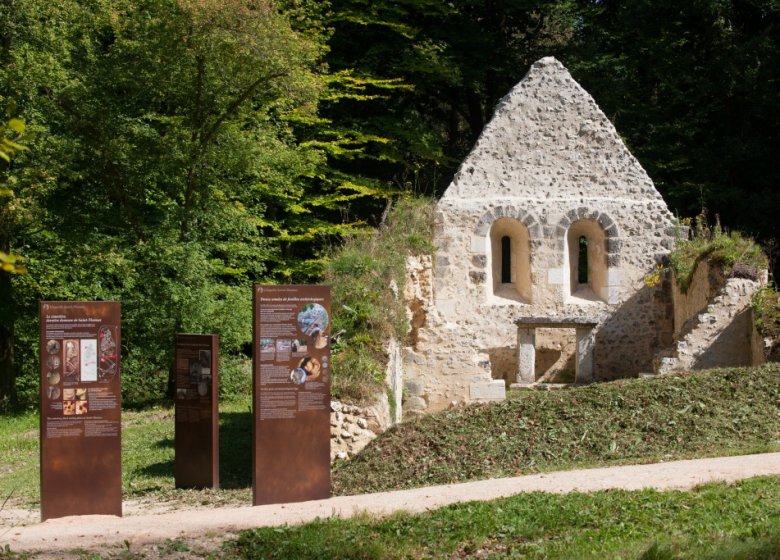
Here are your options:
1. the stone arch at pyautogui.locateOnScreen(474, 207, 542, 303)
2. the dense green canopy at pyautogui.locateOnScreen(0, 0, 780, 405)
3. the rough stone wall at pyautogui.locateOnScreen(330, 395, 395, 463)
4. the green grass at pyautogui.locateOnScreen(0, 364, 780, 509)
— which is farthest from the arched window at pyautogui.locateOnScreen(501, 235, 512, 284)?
the rough stone wall at pyautogui.locateOnScreen(330, 395, 395, 463)

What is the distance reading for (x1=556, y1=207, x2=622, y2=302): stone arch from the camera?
2094cm

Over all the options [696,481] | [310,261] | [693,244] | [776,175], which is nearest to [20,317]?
[310,261]

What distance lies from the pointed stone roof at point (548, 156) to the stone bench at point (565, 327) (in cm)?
265

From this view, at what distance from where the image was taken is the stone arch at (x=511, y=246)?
20.8m

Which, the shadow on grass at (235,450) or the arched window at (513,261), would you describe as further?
the arched window at (513,261)

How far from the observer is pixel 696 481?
905 centimetres

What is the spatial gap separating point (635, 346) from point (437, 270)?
447 centimetres

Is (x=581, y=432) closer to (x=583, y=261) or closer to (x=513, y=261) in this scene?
(x=513, y=261)

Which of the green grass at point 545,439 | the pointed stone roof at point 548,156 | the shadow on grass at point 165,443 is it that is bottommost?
the shadow on grass at point 165,443

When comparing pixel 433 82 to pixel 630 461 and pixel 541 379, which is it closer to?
pixel 541 379

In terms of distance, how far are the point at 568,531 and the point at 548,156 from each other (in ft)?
47.1

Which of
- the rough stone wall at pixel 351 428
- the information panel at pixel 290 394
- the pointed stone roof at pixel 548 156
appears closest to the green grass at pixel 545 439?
the rough stone wall at pixel 351 428

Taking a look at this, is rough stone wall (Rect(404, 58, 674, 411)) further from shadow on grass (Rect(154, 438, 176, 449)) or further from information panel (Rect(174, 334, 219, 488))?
information panel (Rect(174, 334, 219, 488))

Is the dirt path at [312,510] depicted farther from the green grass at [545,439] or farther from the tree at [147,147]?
the tree at [147,147]
